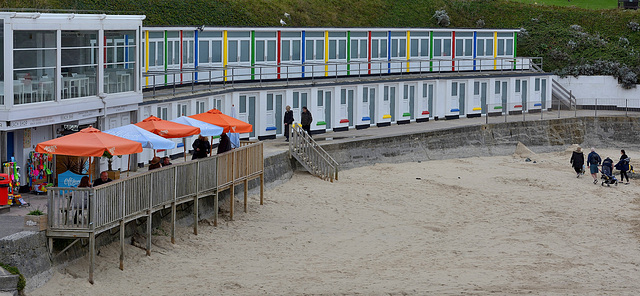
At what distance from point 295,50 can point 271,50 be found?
56.4 inches

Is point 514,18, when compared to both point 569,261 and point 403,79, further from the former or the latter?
point 569,261

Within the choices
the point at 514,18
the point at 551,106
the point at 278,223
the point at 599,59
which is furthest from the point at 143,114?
the point at 514,18

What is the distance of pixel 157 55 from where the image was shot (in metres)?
34.4

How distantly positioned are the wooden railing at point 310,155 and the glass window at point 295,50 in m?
9.20

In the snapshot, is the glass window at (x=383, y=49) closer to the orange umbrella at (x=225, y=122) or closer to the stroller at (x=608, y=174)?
the stroller at (x=608, y=174)

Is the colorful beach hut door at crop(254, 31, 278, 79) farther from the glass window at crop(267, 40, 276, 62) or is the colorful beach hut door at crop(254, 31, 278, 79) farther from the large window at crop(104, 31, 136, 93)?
the large window at crop(104, 31, 136, 93)

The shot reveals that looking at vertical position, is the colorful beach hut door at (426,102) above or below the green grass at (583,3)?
below

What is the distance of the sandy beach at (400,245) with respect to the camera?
20.1 meters

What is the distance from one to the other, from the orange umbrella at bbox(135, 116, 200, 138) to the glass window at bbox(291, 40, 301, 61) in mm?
16752

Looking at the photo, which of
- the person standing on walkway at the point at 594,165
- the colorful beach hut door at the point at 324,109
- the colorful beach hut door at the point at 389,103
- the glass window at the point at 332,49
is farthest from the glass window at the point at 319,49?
the person standing on walkway at the point at 594,165

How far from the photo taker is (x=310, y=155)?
32281mm

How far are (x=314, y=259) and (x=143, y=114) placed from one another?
842cm

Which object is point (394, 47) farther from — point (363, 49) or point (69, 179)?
point (69, 179)

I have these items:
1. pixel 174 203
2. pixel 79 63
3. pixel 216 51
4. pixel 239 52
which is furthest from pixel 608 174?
pixel 79 63
